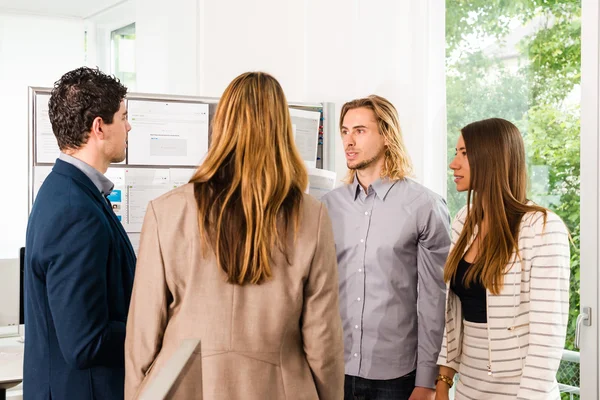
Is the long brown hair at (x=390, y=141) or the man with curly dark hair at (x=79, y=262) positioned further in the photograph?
the long brown hair at (x=390, y=141)

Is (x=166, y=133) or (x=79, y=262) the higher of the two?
(x=166, y=133)

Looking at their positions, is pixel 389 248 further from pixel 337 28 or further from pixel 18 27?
pixel 18 27

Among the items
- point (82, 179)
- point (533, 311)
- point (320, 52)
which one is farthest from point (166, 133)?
point (533, 311)

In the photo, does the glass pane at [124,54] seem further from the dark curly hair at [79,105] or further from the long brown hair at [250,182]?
the long brown hair at [250,182]

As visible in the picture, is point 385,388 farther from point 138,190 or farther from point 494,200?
point 138,190

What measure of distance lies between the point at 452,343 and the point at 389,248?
0.41 m

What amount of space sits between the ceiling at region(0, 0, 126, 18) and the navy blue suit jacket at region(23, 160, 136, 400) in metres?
4.03

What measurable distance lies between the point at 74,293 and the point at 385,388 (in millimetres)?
1211

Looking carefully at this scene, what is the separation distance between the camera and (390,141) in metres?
2.57

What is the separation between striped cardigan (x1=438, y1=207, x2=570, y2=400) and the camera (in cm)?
191

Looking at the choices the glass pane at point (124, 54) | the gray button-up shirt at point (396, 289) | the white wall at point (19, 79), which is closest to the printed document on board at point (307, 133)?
the gray button-up shirt at point (396, 289)

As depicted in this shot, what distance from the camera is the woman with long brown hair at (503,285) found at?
6.32 ft

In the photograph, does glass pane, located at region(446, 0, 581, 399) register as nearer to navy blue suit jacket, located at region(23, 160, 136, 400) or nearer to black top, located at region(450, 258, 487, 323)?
black top, located at region(450, 258, 487, 323)

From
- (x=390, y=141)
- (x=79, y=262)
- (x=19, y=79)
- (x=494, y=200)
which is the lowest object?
(x=79, y=262)
